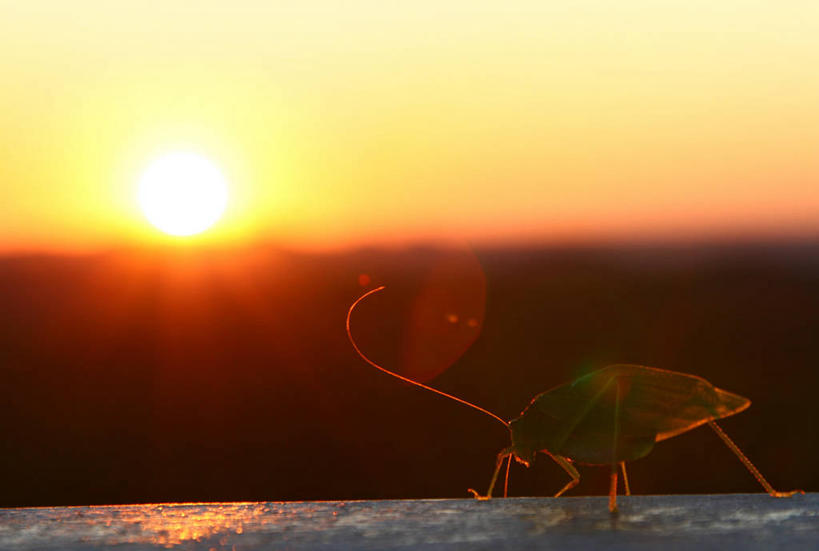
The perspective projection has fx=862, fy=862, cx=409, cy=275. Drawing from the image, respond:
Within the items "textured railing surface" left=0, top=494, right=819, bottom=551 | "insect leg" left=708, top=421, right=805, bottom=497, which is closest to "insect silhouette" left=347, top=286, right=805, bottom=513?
"insect leg" left=708, top=421, right=805, bottom=497

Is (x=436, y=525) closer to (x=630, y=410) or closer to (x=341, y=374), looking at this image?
(x=630, y=410)

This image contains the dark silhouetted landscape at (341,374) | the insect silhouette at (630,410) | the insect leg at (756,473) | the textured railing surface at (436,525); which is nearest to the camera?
the textured railing surface at (436,525)

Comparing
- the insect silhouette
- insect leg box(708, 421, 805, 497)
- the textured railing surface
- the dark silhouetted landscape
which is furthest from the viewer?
the dark silhouetted landscape

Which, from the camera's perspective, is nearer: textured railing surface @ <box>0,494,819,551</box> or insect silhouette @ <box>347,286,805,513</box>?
textured railing surface @ <box>0,494,819,551</box>

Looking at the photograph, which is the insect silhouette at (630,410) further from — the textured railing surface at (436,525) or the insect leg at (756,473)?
the textured railing surface at (436,525)

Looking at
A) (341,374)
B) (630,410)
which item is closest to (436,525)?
(630,410)

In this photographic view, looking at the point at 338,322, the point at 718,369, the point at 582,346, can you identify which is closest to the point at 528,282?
the point at 338,322

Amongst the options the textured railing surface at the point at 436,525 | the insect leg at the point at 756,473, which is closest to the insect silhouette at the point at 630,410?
the insect leg at the point at 756,473

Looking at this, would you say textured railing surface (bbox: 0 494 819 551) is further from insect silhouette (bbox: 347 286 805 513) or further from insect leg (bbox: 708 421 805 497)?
insect silhouette (bbox: 347 286 805 513)

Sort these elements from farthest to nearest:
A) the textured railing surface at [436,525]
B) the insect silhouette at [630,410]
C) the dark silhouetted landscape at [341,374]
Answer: the dark silhouetted landscape at [341,374]
the insect silhouette at [630,410]
the textured railing surface at [436,525]
